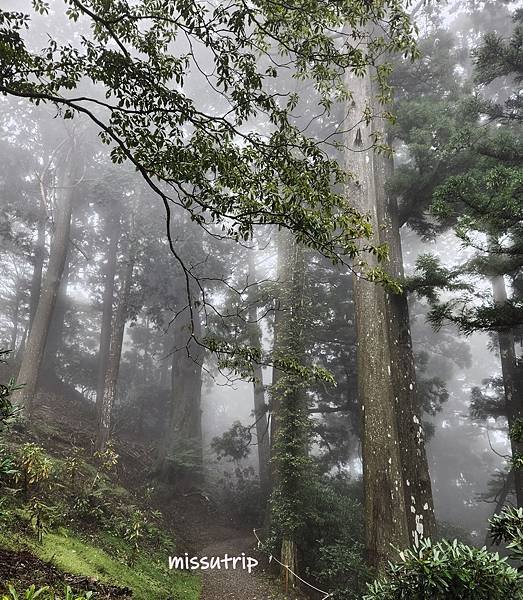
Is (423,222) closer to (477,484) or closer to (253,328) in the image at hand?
(253,328)

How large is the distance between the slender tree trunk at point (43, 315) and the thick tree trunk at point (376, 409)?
830 centimetres

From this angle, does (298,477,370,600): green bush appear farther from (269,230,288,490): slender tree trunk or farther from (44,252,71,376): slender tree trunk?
(44,252,71,376): slender tree trunk

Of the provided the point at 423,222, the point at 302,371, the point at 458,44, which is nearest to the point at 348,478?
the point at 423,222

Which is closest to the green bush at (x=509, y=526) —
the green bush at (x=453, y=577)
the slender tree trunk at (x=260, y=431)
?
the green bush at (x=453, y=577)

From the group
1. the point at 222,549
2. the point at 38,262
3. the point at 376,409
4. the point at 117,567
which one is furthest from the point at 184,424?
the point at 376,409

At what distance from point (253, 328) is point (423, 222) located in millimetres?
6013

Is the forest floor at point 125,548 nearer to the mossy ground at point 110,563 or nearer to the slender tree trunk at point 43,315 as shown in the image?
the mossy ground at point 110,563

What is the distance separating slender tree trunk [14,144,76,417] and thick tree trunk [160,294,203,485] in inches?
162

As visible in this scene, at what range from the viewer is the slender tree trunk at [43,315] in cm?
1085

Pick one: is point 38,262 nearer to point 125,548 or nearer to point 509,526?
point 125,548

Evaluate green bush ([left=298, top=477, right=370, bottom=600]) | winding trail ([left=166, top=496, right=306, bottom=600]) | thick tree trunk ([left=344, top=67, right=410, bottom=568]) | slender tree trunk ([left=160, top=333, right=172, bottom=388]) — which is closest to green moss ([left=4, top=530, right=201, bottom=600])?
winding trail ([left=166, top=496, right=306, bottom=600])

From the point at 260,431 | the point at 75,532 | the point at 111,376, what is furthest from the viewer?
the point at 260,431

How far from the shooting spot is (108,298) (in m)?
18.2

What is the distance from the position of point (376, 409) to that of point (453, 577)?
4.44 metres
